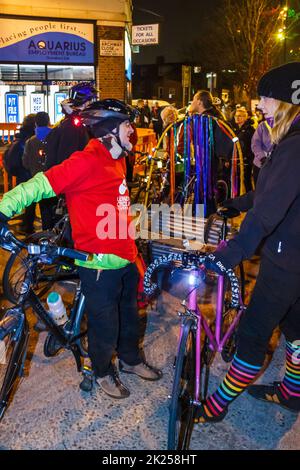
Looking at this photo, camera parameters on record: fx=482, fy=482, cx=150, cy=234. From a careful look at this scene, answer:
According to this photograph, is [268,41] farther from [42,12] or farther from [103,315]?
[103,315]

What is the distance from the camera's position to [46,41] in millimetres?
14039

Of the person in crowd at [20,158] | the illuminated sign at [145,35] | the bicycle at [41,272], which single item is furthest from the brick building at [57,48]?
the bicycle at [41,272]

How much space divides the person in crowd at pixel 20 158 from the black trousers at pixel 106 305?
4374 millimetres

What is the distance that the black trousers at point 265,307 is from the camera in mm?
2844

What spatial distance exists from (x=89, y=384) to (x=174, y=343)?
3.38ft

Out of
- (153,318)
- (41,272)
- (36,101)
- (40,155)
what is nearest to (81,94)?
(40,155)

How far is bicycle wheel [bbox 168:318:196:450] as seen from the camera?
9.15 feet

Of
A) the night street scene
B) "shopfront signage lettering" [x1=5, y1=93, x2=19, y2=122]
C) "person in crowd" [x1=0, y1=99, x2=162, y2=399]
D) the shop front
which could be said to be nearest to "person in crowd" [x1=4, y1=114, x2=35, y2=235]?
the night street scene

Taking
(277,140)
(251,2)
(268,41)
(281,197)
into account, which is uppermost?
(251,2)

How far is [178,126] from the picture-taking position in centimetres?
559

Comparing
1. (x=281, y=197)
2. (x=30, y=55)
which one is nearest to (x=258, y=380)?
(x=281, y=197)

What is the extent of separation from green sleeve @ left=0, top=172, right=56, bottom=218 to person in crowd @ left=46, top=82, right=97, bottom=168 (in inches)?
112

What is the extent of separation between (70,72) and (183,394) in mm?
13563

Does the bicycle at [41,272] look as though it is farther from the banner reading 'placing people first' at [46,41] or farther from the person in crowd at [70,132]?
the banner reading 'placing people first' at [46,41]
